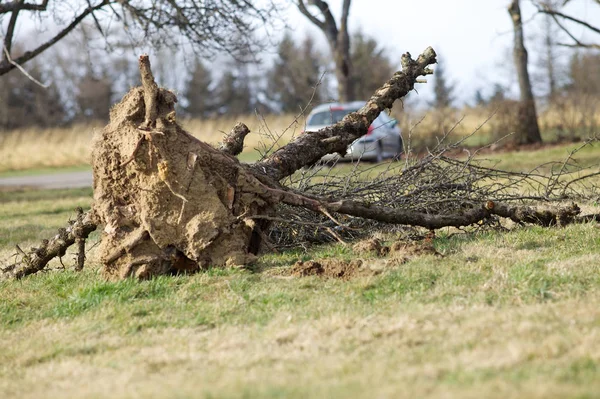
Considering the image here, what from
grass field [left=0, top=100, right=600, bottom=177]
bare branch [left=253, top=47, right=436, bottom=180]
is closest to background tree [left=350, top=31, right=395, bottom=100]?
grass field [left=0, top=100, right=600, bottom=177]

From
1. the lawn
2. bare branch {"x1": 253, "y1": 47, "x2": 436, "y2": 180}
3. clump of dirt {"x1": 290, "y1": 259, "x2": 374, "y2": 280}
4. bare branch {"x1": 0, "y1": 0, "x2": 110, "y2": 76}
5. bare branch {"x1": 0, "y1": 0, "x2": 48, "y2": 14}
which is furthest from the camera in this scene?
bare branch {"x1": 0, "y1": 0, "x2": 110, "y2": 76}

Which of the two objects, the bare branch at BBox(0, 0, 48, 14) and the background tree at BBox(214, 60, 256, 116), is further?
the background tree at BBox(214, 60, 256, 116)

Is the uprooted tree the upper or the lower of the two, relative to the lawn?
upper

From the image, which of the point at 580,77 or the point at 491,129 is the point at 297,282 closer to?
the point at 491,129

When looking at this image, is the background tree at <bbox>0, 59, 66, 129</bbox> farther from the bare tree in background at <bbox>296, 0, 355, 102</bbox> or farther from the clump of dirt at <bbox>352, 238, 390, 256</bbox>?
the clump of dirt at <bbox>352, 238, 390, 256</bbox>

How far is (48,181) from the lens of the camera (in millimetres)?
22312

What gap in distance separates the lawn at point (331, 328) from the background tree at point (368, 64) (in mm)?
40060

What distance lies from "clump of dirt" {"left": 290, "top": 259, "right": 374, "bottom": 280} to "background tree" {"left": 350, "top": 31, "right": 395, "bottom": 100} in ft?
131

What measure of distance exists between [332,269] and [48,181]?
18.3m

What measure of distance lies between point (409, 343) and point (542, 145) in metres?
19.0

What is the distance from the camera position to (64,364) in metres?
4.17

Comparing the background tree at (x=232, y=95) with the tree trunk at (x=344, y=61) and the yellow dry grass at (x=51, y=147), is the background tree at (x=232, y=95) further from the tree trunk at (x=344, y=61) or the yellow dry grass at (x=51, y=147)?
the tree trunk at (x=344, y=61)

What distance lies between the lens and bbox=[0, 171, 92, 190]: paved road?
20.4 metres

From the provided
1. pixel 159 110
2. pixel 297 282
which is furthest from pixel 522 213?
pixel 159 110
